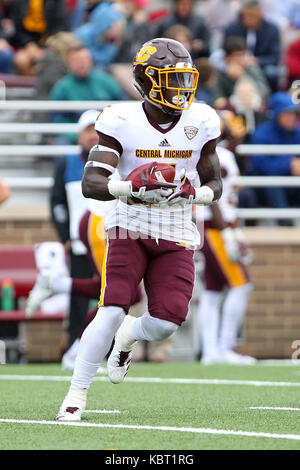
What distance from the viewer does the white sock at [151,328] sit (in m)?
5.37

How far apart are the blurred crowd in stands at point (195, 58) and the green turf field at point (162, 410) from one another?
293 cm

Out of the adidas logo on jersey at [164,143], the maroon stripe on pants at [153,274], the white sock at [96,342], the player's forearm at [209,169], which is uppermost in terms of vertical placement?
the adidas logo on jersey at [164,143]

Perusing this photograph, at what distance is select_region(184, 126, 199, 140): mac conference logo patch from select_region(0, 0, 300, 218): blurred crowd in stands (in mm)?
4587

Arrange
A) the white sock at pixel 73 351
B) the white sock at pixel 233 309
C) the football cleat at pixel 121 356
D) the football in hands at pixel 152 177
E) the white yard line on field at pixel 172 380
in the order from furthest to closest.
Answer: the white sock at pixel 233 309, the white sock at pixel 73 351, the white yard line on field at pixel 172 380, the football cleat at pixel 121 356, the football in hands at pixel 152 177

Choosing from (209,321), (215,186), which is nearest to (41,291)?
(209,321)

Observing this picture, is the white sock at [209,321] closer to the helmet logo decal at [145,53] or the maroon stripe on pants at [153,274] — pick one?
the maroon stripe on pants at [153,274]

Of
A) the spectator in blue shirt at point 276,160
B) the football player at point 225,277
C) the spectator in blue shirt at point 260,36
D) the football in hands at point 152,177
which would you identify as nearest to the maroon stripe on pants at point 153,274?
the football in hands at point 152,177

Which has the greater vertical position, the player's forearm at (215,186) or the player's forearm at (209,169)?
the player's forearm at (209,169)

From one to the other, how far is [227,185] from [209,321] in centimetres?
114

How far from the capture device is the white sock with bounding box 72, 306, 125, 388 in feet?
17.0

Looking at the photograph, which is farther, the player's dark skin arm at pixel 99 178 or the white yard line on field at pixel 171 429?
the player's dark skin arm at pixel 99 178

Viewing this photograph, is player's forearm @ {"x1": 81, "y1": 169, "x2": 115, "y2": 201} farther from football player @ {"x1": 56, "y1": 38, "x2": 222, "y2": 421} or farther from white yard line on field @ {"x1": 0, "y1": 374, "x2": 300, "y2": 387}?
white yard line on field @ {"x1": 0, "y1": 374, "x2": 300, "y2": 387}

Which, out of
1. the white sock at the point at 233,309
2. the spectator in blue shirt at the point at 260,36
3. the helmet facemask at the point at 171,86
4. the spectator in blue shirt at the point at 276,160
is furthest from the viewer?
the spectator in blue shirt at the point at 260,36

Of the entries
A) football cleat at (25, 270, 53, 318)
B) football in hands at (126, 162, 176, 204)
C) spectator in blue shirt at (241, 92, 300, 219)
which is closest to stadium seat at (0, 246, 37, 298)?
football cleat at (25, 270, 53, 318)
